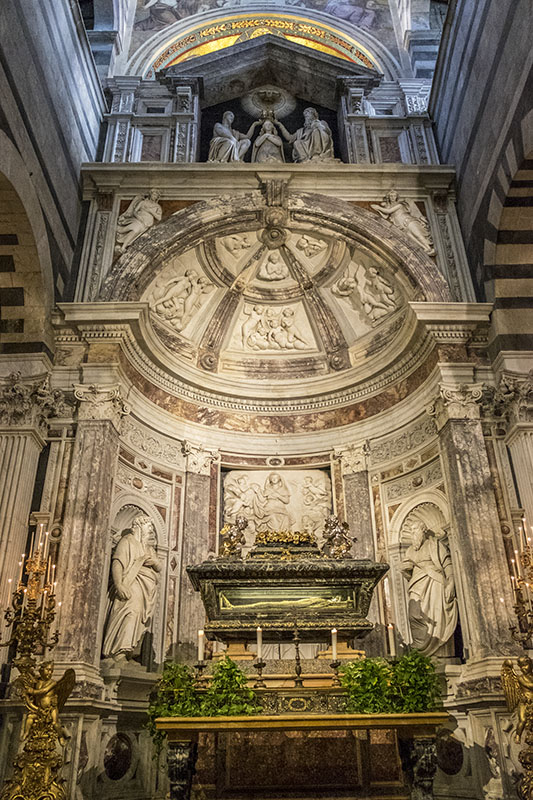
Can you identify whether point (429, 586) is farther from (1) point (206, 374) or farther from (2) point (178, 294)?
(2) point (178, 294)

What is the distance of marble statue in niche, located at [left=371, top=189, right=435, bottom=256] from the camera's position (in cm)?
1071

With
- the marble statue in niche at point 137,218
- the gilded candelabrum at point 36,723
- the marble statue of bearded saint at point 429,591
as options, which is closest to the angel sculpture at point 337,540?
the marble statue of bearded saint at point 429,591

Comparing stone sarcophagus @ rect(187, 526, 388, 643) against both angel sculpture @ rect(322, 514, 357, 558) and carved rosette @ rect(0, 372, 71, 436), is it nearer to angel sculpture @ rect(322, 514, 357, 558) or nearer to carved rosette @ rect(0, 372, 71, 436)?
angel sculpture @ rect(322, 514, 357, 558)

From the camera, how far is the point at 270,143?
12203 mm

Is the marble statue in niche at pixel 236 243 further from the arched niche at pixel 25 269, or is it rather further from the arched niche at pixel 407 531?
the arched niche at pixel 407 531

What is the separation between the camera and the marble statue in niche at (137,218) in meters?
10.6

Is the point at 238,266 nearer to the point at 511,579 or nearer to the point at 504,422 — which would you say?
the point at 504,422

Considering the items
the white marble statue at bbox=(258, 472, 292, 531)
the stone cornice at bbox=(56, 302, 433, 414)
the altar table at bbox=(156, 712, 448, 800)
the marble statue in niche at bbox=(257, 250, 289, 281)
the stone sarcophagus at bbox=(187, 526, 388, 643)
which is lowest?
the altar table at bbox=(156, 712, 448, 800)

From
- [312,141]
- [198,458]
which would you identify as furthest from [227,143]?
[198,458]

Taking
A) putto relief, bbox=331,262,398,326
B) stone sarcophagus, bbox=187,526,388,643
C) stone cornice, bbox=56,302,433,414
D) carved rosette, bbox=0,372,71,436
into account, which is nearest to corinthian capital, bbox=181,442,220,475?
stone cornice, bbox=56,302,433,414

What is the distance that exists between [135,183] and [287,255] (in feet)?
8.98

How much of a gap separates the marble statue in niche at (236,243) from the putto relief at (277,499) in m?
3.64

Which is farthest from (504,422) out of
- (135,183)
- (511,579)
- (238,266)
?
(135,183)

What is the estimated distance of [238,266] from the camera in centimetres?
1153
